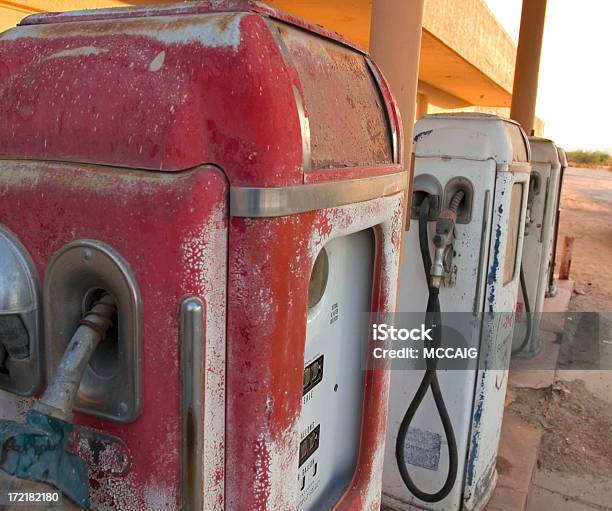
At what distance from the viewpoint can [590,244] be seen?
39.9 ft

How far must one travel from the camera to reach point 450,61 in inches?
420

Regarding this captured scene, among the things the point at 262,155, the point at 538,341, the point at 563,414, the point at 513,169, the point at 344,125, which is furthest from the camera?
the point at 538,341

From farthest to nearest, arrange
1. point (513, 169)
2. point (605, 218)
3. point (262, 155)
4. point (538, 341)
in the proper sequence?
point (605, 218), point (538, 341), point (513, 169), point (262, 155)

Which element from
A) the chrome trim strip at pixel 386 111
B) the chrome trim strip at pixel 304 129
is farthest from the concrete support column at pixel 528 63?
the chrome trim strip at pixel 304 129

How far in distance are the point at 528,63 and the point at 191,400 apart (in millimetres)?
7250

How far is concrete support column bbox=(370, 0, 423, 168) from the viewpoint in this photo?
6.98 feet

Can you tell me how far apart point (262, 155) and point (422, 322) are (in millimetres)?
1889

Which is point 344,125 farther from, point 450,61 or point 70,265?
point 450,61

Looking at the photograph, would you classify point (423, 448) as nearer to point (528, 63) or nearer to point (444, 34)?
point (528, 63)

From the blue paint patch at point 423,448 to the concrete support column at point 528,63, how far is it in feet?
17.4

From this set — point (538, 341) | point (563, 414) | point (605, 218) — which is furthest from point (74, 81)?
point (605, 218)

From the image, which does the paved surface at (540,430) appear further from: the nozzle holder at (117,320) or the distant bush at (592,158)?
the distant bush at (592,158)

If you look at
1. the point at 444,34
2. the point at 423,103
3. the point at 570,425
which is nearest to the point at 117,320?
the point at 570,425

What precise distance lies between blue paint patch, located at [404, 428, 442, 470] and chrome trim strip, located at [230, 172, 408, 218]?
179 cm
